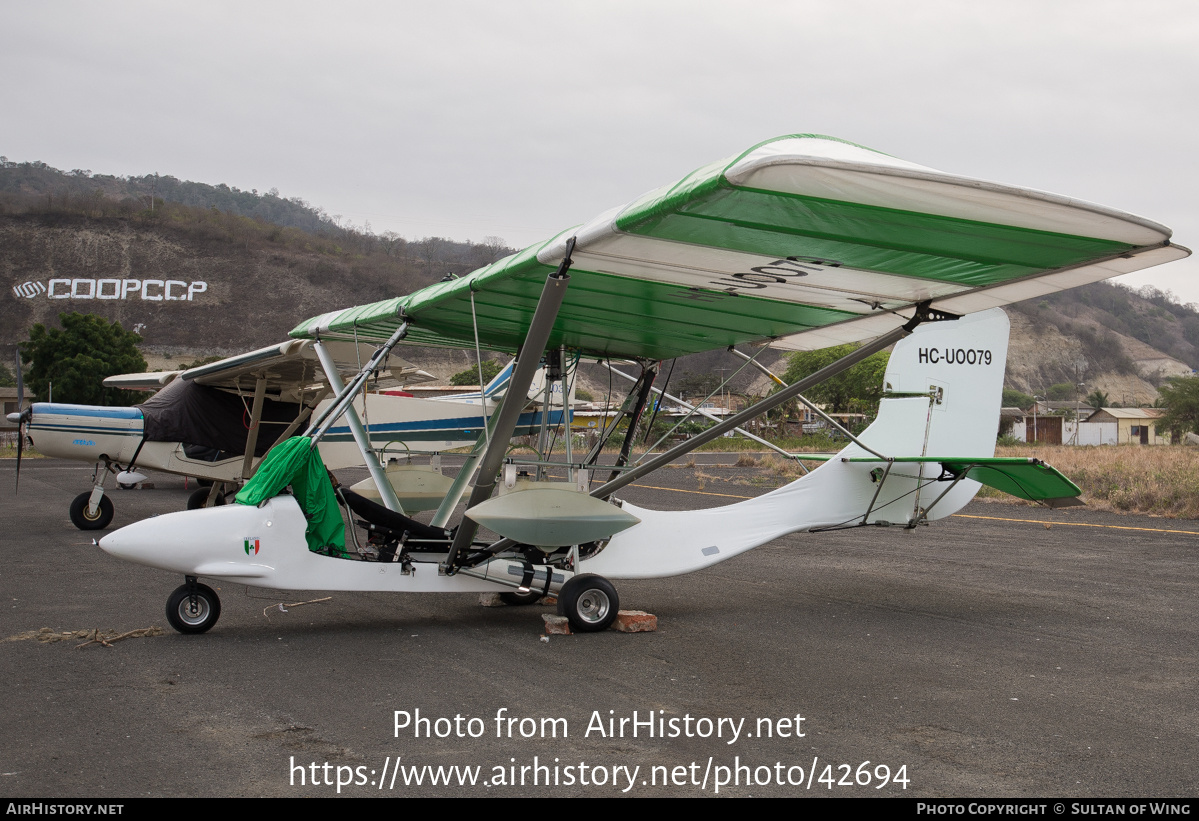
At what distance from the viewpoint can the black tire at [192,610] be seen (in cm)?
593

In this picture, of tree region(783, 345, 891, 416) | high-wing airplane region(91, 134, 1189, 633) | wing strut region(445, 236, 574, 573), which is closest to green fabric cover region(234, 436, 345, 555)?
high-wing airplane region(91, 134, 1189, 633)

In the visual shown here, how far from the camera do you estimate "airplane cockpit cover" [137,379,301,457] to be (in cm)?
1297

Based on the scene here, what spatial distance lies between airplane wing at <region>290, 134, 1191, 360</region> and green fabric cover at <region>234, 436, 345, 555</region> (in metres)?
1.47

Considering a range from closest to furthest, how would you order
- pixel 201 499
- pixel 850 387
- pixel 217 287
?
pixel 201 499
pixel 850 387
pixel 217 287

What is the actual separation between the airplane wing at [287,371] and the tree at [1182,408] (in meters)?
57.7

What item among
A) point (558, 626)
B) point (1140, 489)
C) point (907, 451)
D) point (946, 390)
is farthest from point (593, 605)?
point (1140, 489)

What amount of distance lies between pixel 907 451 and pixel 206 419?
10.3m

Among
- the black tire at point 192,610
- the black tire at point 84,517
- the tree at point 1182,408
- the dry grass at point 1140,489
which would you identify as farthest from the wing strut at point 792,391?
the tree at point 1182,408

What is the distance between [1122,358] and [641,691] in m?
141

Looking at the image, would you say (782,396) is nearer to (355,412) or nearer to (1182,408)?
(355,412)

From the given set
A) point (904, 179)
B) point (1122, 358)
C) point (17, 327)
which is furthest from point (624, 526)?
point (1122, 358)

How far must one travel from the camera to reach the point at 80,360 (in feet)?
142

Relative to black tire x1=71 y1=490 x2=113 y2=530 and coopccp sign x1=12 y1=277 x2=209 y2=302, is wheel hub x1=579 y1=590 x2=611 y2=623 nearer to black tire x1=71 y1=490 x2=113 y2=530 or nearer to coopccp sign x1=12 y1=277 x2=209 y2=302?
black tire x1=71 y1=490 x2=113 y2=530

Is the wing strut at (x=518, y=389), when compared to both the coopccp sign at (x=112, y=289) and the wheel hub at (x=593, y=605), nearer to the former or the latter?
the wheel hub at (x=593, y=605)
